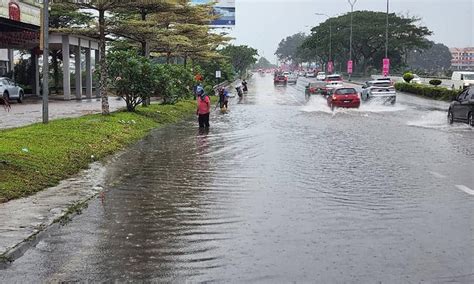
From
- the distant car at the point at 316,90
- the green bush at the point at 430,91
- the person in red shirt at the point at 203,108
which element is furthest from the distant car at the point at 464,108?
the distant car at the point at 316,90

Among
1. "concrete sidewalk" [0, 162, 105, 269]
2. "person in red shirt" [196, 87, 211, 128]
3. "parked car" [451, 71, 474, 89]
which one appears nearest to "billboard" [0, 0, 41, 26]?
"person in red shirt" [196, 87, 211, 128]

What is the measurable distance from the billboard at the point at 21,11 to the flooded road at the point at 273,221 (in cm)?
1817

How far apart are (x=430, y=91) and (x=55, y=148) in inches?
1548

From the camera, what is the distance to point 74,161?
40.5ft

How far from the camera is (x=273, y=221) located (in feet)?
24.8

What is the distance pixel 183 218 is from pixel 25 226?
1.99 m

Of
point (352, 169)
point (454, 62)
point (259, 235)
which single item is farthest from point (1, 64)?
point (454, 62)

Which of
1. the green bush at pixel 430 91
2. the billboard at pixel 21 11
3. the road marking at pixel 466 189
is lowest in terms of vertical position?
the road marking at pixel 466 189

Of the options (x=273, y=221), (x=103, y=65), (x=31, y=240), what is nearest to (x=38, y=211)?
(x=31, y=240)

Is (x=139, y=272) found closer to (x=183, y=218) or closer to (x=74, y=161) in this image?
(x=183, y=218)

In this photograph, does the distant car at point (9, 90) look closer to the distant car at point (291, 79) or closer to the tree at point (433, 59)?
the distant car at point (291, 79)

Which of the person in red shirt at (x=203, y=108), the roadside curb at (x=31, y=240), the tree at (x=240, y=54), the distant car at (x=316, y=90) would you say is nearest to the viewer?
the roadside curb at (x=31, y=240)

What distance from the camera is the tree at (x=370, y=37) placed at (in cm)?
8875

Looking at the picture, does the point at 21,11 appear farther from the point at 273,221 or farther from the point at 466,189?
the point at 273,221
